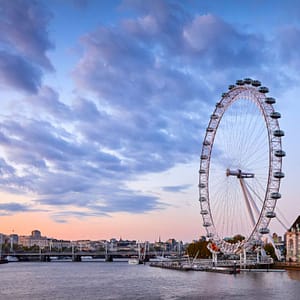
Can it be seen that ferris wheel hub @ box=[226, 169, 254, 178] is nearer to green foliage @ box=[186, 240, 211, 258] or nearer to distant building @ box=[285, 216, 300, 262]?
distant building @ box=[285, 216, 300, 262]

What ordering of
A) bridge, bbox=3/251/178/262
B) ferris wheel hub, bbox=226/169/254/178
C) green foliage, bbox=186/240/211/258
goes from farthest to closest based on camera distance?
bridge, bbox=3/251/178/262 < green foliage, bbox=186/240/211/258 < ferris wheel hub, bbox=226/169/254/178

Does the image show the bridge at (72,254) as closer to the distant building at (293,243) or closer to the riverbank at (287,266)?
the distant building at (293,243)

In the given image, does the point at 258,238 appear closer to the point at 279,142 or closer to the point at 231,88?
the point at 279,142

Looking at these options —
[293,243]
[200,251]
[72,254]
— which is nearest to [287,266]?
[293,243]

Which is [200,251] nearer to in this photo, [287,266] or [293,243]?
[293,243]

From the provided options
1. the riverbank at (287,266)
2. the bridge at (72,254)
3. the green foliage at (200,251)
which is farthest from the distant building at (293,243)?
the bridge at (72,254)

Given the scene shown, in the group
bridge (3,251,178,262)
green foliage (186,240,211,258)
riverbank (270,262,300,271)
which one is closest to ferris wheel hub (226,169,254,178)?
riverbank (270,262,300,271)

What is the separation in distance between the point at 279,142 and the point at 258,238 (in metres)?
11.4

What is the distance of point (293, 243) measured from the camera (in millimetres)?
77625

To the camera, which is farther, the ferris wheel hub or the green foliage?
the green foliage

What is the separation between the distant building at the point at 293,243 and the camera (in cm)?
7650

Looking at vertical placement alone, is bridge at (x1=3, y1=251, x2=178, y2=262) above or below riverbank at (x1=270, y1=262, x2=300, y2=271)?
above

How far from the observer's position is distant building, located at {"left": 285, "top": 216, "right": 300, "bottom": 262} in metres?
76.5

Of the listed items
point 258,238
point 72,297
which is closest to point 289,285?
point 258,238
